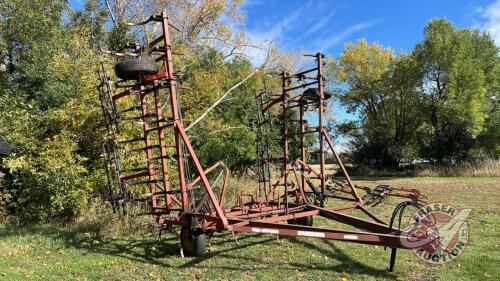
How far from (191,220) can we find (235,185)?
707cm

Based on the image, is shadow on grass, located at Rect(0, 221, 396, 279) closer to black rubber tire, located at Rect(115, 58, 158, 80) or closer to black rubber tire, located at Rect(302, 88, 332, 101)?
black rubber tire, located at Rect(302, 88, 332, 101)

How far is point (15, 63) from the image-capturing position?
15664 millimetres

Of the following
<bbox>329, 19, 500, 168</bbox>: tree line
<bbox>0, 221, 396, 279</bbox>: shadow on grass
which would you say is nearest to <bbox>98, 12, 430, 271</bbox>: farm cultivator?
<bbox>0, 221, 396, 279</bbox>: shadow on grass

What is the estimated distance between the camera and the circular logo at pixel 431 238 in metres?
5.47

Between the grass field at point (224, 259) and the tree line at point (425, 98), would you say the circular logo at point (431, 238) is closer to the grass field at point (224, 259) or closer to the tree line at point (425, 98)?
the grass field at point (224, 259)

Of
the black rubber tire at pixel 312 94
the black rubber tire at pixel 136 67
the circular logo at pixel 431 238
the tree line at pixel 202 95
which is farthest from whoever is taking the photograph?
the tree line at pixel 202 95

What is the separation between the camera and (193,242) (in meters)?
6.95

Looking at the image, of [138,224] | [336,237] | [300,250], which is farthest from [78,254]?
[336,237]

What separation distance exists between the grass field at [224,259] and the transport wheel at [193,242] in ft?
0.45

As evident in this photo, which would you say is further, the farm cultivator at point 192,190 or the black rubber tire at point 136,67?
the black rubber tire at point 136,67

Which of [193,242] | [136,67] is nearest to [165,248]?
[193,242]

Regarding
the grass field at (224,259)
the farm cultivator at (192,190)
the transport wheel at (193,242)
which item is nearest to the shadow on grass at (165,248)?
the grass field at (224,259)

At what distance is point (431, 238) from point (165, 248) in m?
4.60

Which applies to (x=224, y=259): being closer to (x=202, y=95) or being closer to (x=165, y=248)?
(x=165, y=248)
